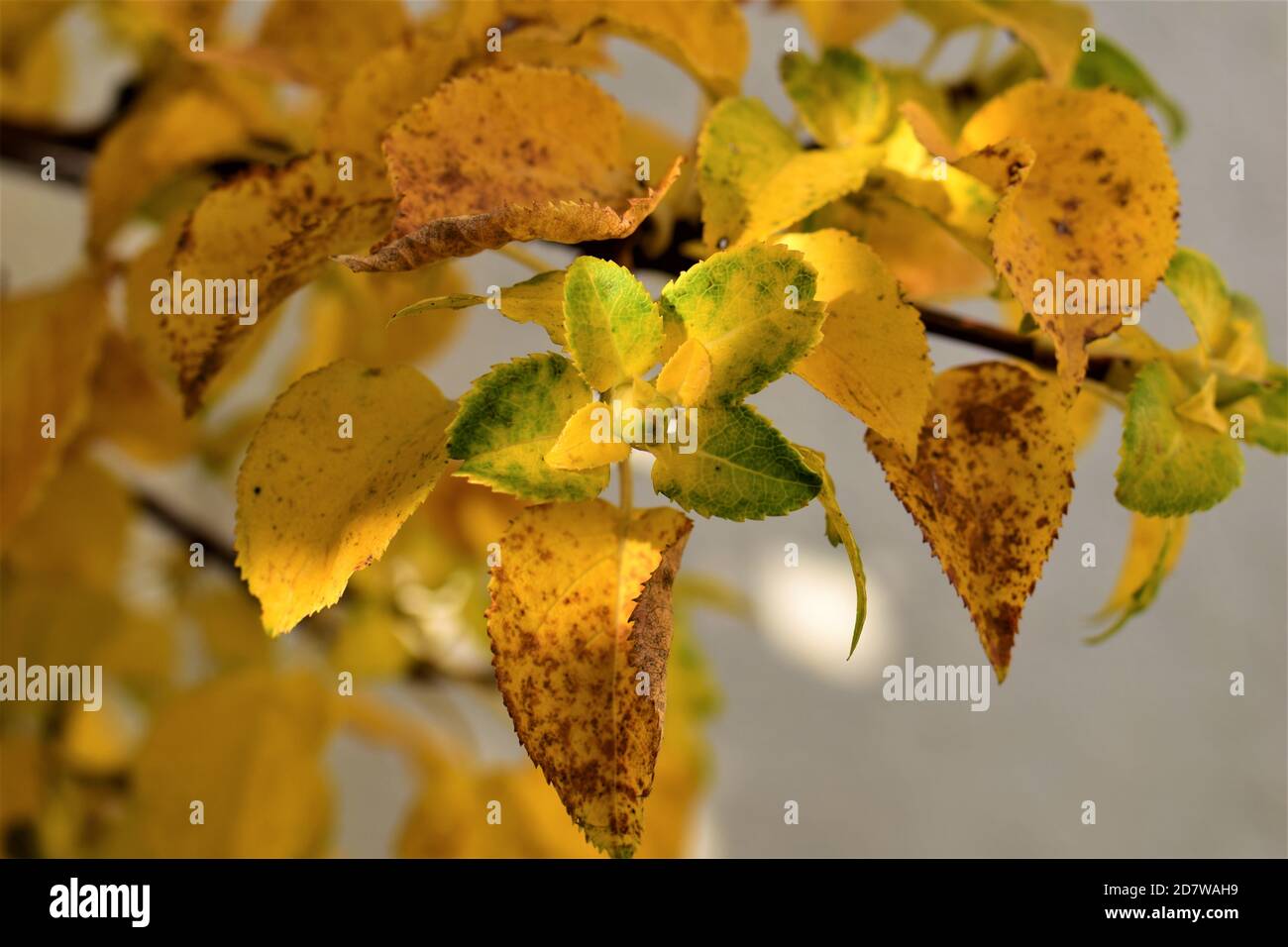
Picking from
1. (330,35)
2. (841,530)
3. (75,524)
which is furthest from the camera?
(75,524)

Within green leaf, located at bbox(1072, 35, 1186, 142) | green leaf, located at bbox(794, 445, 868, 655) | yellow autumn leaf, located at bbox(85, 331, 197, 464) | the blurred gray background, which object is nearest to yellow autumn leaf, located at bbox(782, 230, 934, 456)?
green leaf, located at bbox(794, 445, 868, 655)

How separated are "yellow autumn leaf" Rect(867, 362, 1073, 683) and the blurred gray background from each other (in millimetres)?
365

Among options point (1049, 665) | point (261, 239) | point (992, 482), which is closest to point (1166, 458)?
point (992, 482)

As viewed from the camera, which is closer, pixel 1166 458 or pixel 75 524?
pixel 1166 458

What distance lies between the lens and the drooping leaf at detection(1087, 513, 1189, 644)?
184mm

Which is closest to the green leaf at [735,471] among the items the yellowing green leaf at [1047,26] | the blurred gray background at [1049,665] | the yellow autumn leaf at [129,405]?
the yellowing green leaf at [1047,26]

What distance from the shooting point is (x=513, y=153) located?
175 millimetres

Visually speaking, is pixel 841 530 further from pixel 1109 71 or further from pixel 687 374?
pixel 1109 71

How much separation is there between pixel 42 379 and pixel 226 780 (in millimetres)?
108

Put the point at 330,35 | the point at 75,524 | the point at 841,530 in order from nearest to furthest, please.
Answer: the point at 841,530
the point at 330,35
the point at 75,524

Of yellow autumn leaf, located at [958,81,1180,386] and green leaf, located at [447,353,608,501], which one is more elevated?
yellow autumn leaf, located at [958,81,1180,386]

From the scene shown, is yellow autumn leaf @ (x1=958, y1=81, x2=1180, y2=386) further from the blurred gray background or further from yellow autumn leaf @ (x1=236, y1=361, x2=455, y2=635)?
the blurred gray background

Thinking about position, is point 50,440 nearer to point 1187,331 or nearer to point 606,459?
point 606,459

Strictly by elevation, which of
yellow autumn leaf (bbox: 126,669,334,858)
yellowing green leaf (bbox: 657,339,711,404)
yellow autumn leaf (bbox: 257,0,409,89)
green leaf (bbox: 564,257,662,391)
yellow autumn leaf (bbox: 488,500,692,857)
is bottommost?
yellow autumn leaf (bbox: 126,669,334,858)
